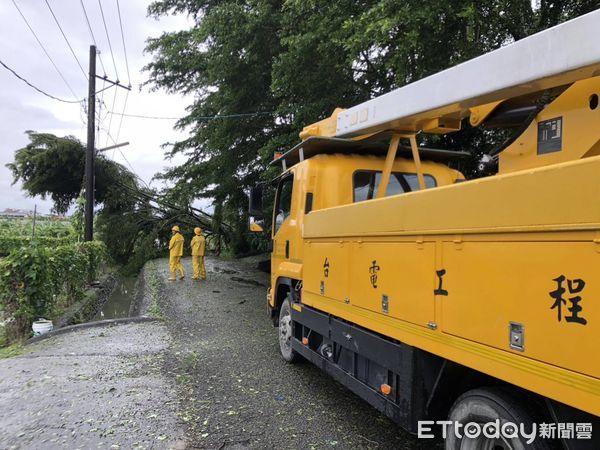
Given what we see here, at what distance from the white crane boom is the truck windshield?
2.91 feet

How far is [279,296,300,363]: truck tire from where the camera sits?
19.2ft

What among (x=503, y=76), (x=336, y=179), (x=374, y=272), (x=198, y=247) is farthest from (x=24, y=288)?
(x=503, y=76)

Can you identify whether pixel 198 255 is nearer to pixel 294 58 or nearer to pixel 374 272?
pixel 294 58

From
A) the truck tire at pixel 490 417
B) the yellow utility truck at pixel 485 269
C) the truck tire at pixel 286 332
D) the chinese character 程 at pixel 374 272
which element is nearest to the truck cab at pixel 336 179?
the truck tire at pixel 286 332

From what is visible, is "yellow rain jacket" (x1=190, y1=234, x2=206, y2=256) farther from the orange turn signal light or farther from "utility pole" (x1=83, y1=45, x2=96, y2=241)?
the orange turn signal light

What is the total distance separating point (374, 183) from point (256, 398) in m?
2.69

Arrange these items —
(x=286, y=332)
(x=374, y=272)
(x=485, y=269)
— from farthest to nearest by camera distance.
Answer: (x=286, y=332) → (x=374, y=272) → (x=485, y=269)

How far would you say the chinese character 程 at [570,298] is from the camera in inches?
74.7

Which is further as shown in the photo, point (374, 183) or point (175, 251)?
point (175, 251)

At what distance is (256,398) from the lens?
4871 mm

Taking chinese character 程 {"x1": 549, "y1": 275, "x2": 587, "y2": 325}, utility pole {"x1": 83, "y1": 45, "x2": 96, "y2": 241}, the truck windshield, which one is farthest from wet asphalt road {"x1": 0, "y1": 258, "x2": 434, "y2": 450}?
utility pole {"x1": 83, "y1": 45, "x2": 96, "y2": 241}

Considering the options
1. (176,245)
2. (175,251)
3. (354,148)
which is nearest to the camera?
(354,148)

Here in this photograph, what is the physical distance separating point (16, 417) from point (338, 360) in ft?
10.1

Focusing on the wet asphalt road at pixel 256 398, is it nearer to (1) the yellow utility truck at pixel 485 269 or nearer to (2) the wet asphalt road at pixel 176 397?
(2) the wet asphalt road at pixel 176 397
